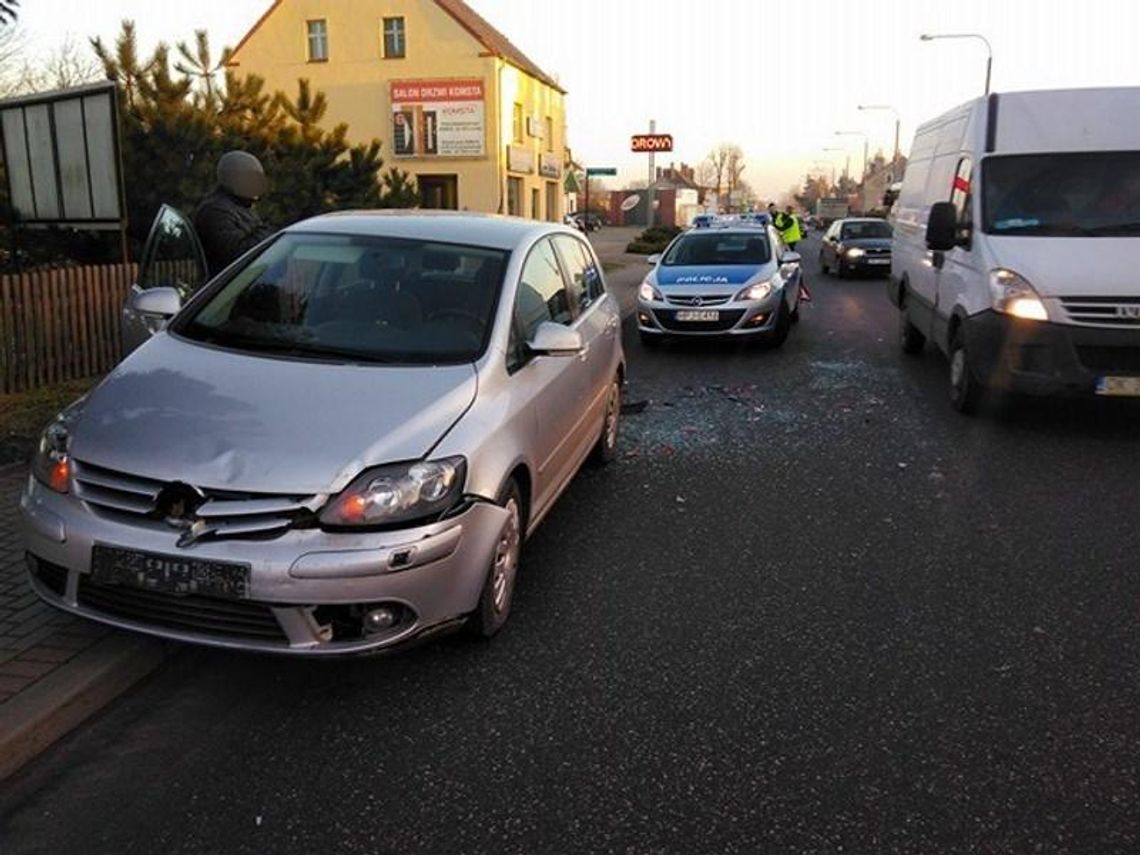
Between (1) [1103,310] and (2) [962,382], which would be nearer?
(1) [1103,310]

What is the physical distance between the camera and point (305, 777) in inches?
119

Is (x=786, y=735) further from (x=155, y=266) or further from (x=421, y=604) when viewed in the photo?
(x=155, y=266)

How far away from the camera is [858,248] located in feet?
75.7

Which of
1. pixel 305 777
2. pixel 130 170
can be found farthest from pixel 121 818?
pixel 130 170

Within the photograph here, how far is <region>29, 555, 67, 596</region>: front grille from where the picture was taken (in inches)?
135

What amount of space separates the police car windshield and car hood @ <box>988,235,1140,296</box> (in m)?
5.16

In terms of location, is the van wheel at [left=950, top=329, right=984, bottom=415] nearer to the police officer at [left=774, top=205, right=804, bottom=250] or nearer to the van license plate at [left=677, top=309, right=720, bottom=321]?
the van license plate at [left=677, top=309, right=720, bottom=321]

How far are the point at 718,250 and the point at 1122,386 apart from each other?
656 centimetres

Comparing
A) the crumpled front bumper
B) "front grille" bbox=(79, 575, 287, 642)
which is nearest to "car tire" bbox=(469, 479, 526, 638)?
the crumpled front bumper

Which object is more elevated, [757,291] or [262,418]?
[262,418]

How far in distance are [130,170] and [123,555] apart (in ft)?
31.5

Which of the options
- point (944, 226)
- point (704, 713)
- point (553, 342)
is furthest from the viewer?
point (944, 226)

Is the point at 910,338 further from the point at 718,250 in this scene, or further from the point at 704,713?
the point at 704,713

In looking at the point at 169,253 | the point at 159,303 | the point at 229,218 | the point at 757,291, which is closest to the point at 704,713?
the point at 159,303
